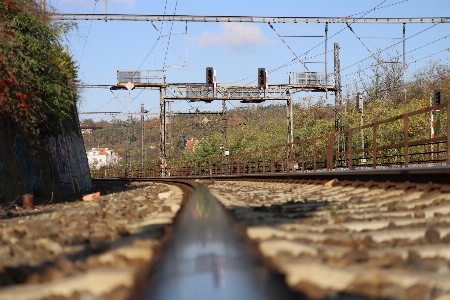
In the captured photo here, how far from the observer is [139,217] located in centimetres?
766

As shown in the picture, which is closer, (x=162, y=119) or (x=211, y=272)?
(x=211, y=272)

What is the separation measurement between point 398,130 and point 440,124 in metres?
3.88

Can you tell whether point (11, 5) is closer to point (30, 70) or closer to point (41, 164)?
point (30, 70)

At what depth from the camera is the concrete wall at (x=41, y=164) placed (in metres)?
18.9

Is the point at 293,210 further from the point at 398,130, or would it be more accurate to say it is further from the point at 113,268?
the point at 398,130

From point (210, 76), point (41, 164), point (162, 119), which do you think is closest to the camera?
point (41, 164)

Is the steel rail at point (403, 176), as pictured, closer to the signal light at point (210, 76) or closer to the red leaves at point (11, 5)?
the red leaves at point (11, 5)

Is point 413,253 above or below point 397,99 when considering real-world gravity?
below

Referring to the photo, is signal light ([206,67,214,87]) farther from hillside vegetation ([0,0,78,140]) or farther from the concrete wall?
hillside vegetation ([0,0,78,140])

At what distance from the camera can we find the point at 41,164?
23.4 m

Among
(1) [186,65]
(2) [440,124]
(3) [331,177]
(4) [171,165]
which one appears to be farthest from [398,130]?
(3) [331,177]

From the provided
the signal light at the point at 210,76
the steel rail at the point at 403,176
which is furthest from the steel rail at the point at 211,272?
the signal light at the point at 210,76

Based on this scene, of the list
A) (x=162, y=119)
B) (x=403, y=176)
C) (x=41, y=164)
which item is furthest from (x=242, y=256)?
(x=162, y=119)

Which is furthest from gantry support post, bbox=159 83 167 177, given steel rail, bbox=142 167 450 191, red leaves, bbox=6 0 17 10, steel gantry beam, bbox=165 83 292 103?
steel rail, bbox=142 167 450 191
